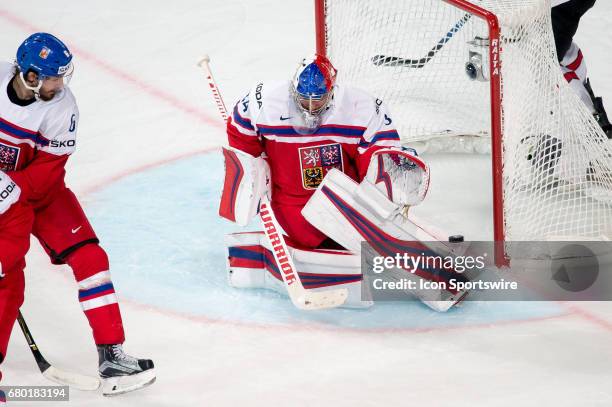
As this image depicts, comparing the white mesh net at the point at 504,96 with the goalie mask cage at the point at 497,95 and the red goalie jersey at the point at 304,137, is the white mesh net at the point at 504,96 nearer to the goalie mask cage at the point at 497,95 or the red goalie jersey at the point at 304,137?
the goalie mask cage at the point at 497,95

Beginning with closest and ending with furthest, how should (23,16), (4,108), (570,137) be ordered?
(4,108), (570,137), (23,16)

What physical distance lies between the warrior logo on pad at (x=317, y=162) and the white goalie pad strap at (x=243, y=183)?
0.14 meters

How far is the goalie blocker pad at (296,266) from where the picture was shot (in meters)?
3.76

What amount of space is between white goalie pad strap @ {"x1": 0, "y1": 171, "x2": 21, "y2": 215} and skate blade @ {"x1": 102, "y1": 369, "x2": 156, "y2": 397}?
1.84ft

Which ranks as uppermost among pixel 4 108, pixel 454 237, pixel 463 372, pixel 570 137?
pixel 4 108

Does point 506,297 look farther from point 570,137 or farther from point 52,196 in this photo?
point 52,196

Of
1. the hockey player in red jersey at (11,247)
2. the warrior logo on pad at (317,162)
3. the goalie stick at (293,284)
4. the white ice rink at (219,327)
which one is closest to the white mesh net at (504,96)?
the white ice rink at (219,327)

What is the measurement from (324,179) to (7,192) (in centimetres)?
105

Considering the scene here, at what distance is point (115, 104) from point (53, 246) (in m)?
2.28

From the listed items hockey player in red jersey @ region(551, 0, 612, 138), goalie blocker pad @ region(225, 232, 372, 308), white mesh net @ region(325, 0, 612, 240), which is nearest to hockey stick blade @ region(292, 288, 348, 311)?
goalie blocker pad @ region(225, 232, 372, 308)

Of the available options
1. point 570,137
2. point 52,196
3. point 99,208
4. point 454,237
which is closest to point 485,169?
point 570,137

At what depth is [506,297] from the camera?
381 cm

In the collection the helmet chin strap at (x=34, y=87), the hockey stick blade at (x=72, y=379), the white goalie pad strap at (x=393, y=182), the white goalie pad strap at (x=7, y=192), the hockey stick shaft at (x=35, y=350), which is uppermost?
the helmet chin strap at (x=34, y=87)

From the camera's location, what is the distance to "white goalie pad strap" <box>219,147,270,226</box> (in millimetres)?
3764
